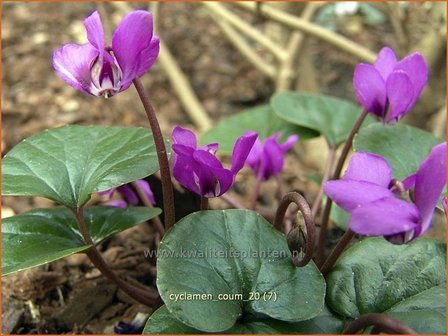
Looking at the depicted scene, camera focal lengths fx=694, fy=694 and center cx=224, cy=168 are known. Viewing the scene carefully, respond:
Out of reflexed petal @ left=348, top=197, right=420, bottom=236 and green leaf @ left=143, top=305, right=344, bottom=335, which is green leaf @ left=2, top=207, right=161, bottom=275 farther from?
reflexed petal @ left=348, top=197, right=420, bottom=236

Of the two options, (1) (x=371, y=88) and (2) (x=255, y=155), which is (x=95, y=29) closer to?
(1) (x=371, y=88)

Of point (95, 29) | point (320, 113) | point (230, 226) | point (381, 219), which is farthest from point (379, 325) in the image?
point (320, 113)

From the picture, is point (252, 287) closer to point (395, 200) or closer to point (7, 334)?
point (395, 200)

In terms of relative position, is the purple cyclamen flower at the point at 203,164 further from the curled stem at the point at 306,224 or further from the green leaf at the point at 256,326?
the green leaf at the point at 256,326

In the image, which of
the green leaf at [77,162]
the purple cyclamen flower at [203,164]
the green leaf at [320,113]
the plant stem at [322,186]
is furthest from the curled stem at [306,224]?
the green leaf at [320,113]

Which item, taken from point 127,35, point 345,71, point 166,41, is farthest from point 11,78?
point 127,35

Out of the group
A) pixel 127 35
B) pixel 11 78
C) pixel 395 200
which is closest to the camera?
pixel 395 200
